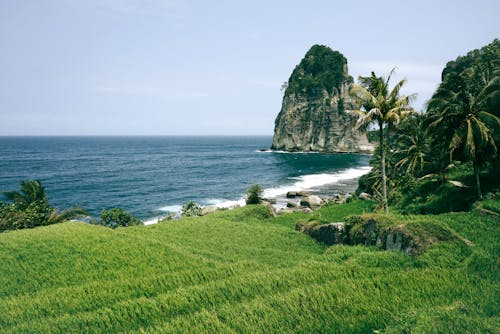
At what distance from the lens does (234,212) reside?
95.9 ft

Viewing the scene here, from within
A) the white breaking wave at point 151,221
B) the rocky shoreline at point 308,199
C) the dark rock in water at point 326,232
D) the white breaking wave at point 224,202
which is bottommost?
the white breaking wave at point 151,221

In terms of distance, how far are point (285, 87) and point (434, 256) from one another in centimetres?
14494

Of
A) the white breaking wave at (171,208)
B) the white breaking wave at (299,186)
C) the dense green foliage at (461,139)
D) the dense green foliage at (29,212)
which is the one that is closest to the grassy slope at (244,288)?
the dense green foliage at (461,139)

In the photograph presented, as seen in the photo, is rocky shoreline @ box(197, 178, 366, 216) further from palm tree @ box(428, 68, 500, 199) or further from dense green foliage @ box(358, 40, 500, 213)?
palm tree @ box(428, 68, 500, 199)

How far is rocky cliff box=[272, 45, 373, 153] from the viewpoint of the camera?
401 feet

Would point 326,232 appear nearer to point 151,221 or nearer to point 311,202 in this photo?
point 311,202

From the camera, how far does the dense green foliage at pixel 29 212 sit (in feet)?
79.6

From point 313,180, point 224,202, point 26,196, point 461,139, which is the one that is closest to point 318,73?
point 313,180

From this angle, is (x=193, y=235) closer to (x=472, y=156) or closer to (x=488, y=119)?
(x=472, y=156)

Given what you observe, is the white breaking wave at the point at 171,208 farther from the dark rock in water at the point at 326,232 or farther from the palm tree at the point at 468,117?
the palm tree at the point at 468,117

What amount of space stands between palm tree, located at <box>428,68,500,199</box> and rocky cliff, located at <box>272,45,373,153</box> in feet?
339

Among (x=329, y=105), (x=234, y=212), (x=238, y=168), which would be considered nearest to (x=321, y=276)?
(x=234, y=212)

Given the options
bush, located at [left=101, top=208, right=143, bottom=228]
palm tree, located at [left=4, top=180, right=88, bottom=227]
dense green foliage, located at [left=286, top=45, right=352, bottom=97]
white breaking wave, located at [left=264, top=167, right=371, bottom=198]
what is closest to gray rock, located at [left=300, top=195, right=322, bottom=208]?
white breaking wave, located at [left=264, top=167, right=371, bottom=198]

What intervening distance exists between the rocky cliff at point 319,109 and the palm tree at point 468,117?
339 feet
